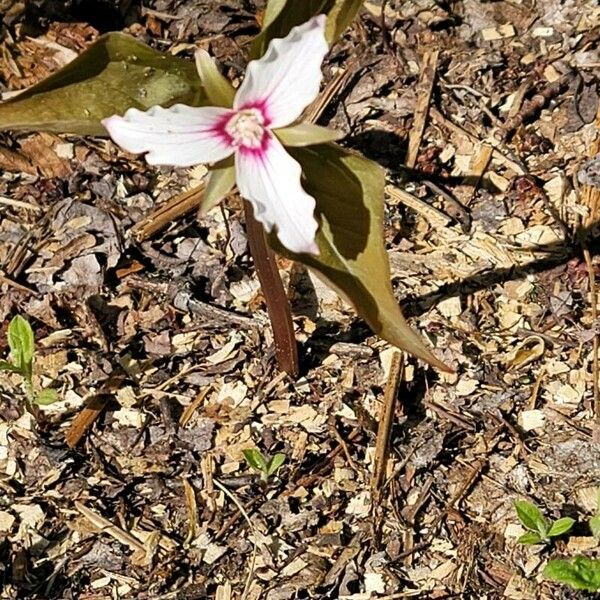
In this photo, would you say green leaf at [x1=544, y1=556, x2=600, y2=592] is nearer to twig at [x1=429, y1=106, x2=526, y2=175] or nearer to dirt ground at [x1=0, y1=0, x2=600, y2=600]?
dirt ground at [x1=0, y1=0, x2=600, y2=600]

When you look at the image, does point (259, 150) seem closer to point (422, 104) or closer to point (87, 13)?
point (422, 104)

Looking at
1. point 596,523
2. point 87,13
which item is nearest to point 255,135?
point 596,523

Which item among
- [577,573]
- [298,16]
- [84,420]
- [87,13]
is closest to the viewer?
[298,16]

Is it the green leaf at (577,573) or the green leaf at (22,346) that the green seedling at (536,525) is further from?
the green leaf at (22,346)

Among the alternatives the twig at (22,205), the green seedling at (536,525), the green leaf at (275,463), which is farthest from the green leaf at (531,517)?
the twig at (22,205)

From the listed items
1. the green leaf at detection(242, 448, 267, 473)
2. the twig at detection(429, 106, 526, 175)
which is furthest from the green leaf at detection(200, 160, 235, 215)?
the twig at detection(429, 106, 526, 175)

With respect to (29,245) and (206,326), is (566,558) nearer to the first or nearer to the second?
(206,326)
